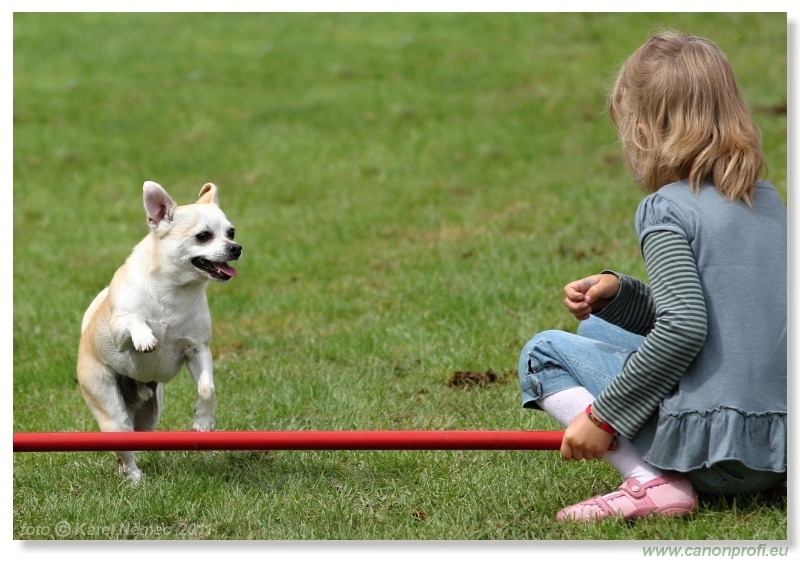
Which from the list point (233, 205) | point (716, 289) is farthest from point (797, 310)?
point (233, 205)

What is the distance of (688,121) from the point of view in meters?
3.32

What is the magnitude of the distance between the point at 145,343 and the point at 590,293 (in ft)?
5.54

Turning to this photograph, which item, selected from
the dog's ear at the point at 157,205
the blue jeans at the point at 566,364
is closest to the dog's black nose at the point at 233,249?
the dog's ear at the point at 157,205

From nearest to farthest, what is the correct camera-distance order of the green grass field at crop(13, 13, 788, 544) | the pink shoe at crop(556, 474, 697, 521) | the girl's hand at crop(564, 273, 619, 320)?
1. the pink shoe at crop(556, 474, 697, 521)
2. the girl's hand at crop(564, 273, 619, 320)
3. the green grass field at crop(13, 13, 788, 544)

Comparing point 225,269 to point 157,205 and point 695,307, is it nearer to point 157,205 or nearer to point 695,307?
point 157,205

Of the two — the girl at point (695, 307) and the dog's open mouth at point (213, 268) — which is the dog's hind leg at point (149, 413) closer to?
the dog's open mouth at point (213, 268)

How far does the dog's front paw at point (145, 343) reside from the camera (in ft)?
13.3

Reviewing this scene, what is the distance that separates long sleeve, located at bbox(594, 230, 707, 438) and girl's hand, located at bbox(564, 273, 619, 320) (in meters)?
0.35

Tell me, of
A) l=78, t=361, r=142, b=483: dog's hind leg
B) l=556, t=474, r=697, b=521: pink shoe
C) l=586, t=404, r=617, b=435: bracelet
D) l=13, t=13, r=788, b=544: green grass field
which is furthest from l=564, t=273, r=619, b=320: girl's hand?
l=78, t=361, r=142, b=483: dog's hind leg

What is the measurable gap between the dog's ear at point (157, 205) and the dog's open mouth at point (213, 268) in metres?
0.22

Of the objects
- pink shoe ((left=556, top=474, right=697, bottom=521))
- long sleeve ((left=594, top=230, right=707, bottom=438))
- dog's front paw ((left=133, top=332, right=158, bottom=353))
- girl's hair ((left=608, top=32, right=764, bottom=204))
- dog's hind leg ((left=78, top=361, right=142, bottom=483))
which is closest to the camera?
long sleeve ((left=594, top=230, right=707, bottom=438))

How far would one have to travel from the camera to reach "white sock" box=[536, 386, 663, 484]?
3.47 metres

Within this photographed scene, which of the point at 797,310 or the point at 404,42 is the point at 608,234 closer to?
the point at 797,310

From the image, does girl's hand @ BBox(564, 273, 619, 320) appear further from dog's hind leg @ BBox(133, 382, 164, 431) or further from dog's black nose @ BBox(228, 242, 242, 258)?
dog's hind leg @ BBox(133, 382, 164, 431)
